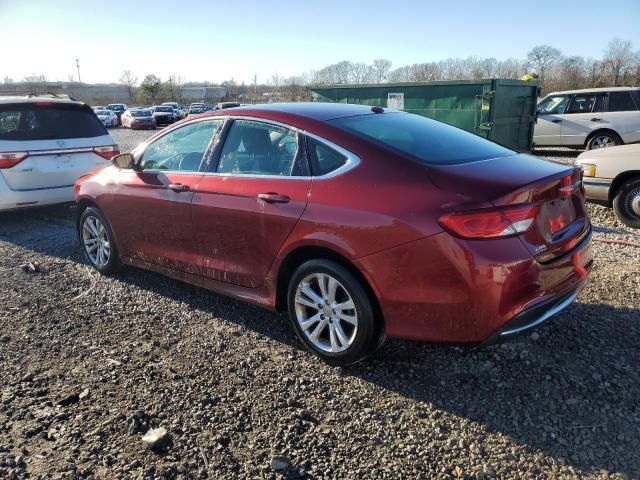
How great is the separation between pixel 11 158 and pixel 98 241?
2428mm

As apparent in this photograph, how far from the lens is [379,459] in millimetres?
2518

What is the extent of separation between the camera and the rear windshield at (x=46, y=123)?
6.78 metres

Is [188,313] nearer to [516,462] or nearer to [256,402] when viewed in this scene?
[256,402]

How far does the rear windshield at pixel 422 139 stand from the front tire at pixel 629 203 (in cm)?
363

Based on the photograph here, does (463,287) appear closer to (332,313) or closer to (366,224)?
(366,224)

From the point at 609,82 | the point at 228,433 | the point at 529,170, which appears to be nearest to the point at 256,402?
the point at 228,433

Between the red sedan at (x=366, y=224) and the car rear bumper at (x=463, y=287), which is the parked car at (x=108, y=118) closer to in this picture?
the red sedan at (x=366, y=224)

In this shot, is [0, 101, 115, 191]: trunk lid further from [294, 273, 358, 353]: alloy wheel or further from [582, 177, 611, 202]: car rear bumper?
[582, 177, 611, 202]: car rear bumper

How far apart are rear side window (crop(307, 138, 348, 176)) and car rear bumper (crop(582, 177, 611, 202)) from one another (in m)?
4.68

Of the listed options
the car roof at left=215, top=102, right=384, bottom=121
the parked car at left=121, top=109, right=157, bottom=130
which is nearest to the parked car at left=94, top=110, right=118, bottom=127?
the parked car at left=121, top=109, right=157, bottom=130

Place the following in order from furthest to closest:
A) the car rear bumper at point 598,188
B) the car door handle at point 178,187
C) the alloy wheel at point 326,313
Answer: the car rear bumper at point 598,188
the car door handle at point 178,187
the alloy wheel at point 326,313

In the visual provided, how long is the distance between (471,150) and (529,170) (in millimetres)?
481

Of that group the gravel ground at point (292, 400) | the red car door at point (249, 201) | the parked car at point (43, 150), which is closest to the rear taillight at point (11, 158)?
the parked car at point (43, 150)

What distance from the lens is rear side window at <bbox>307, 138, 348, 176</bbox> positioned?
321cm
